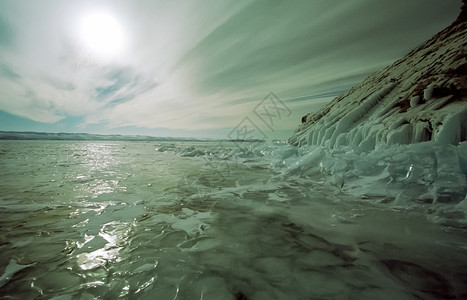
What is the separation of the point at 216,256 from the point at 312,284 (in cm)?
96

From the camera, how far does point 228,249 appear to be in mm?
2197

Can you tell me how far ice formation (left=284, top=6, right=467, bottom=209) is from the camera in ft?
12.1

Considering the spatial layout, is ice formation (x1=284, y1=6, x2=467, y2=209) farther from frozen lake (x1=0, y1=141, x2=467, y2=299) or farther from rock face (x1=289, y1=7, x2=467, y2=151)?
frozen lake (x1=0, y1=141, x2=467, y2=299)

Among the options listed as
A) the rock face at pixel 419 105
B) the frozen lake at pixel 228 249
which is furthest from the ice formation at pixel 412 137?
the frozen lake at pixel 228 249

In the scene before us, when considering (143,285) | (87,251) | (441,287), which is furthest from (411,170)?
(87,251)

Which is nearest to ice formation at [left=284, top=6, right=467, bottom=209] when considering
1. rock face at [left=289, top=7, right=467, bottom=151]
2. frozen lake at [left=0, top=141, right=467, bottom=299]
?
rock face at [left=289, top=7, right=467, bottom=151]

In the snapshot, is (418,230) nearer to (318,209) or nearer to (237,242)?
(318,209)

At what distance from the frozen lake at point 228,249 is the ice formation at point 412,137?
0.61 metres

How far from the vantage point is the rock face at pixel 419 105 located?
200 inches

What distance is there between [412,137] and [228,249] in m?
6.48

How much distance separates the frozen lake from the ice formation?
0.61 m

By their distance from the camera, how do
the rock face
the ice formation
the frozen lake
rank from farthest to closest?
the rock face → the ice formation → the frozen lake

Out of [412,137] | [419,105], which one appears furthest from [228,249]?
[419,105]

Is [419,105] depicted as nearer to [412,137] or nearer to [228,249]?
[412,137]
